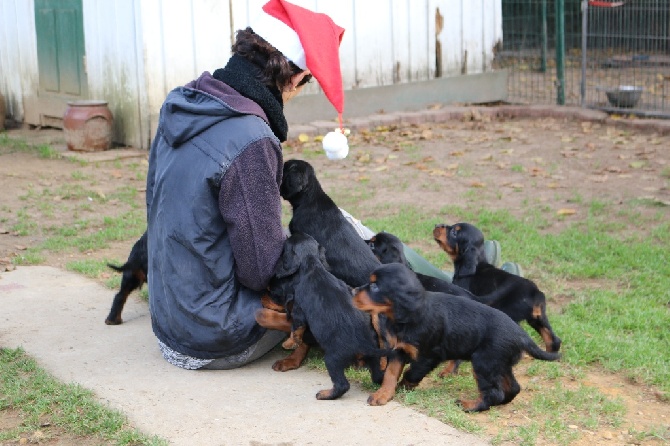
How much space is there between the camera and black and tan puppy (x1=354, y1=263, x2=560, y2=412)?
158 inches

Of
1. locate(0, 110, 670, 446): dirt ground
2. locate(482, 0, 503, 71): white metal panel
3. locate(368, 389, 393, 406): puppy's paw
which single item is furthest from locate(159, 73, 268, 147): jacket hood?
locate(482, 0, 503, 71): white metal panel

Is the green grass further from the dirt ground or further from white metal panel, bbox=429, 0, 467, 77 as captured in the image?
white metal panel, bbox=429, 0, 467, 77

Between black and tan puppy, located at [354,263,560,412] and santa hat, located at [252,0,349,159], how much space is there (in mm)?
974

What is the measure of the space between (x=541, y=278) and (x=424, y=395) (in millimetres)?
2219

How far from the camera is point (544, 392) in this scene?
173 inches

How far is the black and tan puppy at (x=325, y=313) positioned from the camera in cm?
420

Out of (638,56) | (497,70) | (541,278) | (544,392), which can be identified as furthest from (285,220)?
(638,56)

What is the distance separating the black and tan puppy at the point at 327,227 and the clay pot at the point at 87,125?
5713 millimetres

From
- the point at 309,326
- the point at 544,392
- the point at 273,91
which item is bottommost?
the point at 544,392

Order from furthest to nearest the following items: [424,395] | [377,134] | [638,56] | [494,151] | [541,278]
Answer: [638,56] → [377,134] → [494,151] → [541,278] → [424,395]

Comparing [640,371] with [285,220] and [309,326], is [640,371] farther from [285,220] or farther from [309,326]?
[285,220]

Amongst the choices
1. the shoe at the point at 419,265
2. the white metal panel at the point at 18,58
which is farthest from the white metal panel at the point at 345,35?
the shoe at the point at 419,265

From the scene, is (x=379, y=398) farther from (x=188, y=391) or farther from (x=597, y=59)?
(x=597, y=59)

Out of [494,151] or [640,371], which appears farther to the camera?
[494,151]
